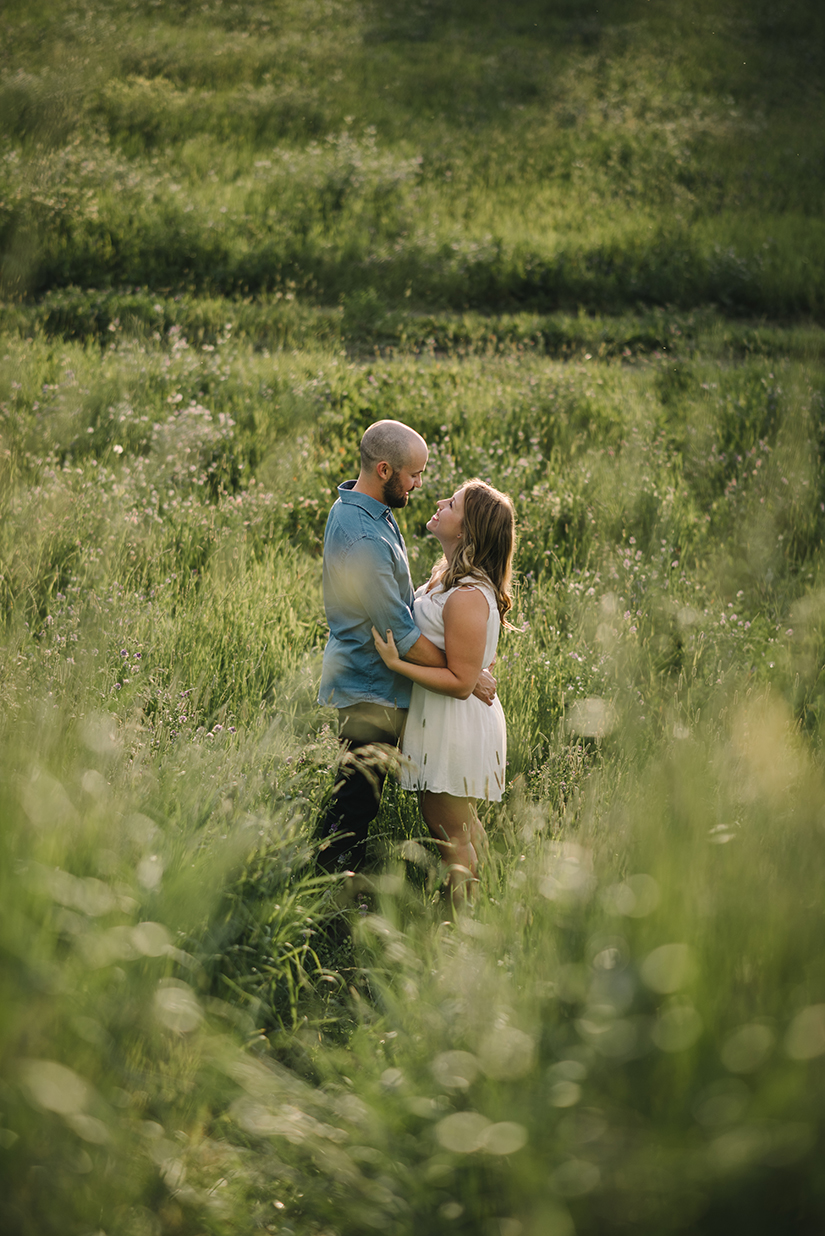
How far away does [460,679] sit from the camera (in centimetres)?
331

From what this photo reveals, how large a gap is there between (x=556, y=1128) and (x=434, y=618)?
7.16ft

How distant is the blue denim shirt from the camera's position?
10.9ft

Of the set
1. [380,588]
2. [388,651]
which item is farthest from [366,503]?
[388,651]

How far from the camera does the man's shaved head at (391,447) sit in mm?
3350

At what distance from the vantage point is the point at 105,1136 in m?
1.51

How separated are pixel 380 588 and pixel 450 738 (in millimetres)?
731

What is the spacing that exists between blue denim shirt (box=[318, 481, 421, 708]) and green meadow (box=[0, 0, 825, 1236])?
0.30 meters

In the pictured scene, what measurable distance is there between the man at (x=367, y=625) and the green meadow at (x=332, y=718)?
0.55ft

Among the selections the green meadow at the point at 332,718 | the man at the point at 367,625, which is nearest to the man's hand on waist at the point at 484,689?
the man at the point at 367,625

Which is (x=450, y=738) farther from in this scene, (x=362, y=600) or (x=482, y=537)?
(x=482, y=537)

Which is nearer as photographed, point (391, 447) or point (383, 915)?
point (383, 915)

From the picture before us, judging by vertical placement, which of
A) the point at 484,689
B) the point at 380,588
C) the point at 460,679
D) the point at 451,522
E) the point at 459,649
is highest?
the point at 451,522

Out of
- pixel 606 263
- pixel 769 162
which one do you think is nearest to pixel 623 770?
pixel 606 263

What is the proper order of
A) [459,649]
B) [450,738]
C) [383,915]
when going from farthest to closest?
[450,738], [459,649], [383,915]
